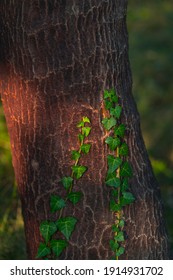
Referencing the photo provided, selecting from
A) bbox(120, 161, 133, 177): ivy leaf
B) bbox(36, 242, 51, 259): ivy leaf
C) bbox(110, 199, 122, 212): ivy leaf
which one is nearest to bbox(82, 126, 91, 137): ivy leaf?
bbox(120, 161, 133, 177): ivy leaf

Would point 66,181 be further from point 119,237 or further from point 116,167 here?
point 119,237

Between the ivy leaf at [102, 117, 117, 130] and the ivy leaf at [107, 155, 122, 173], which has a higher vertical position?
the ivy leaf at [102, 117, 117, 130]

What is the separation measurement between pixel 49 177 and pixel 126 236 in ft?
1.53

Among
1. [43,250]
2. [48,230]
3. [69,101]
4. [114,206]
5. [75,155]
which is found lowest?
[43,250]

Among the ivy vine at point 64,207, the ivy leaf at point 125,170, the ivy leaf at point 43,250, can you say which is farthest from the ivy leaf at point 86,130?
the ivy leaf at point 43,250

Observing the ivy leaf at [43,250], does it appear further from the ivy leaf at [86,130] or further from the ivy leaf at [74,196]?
the ivy leaf at [86,130]

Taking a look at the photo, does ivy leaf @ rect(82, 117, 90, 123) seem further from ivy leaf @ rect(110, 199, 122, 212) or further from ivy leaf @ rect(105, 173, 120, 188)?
ivy leaf @ rect(110, 199, 122, 212)

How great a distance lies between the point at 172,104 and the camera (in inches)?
359

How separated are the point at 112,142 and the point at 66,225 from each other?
0.44 meters

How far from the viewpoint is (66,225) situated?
313 cm

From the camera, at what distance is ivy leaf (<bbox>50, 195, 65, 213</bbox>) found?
10.3 feet

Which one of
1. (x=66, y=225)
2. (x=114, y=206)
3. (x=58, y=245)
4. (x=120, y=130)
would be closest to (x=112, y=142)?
(x=120, y=130)

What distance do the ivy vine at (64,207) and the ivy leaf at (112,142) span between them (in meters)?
0.09

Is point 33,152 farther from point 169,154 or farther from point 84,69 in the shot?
point 169,154
